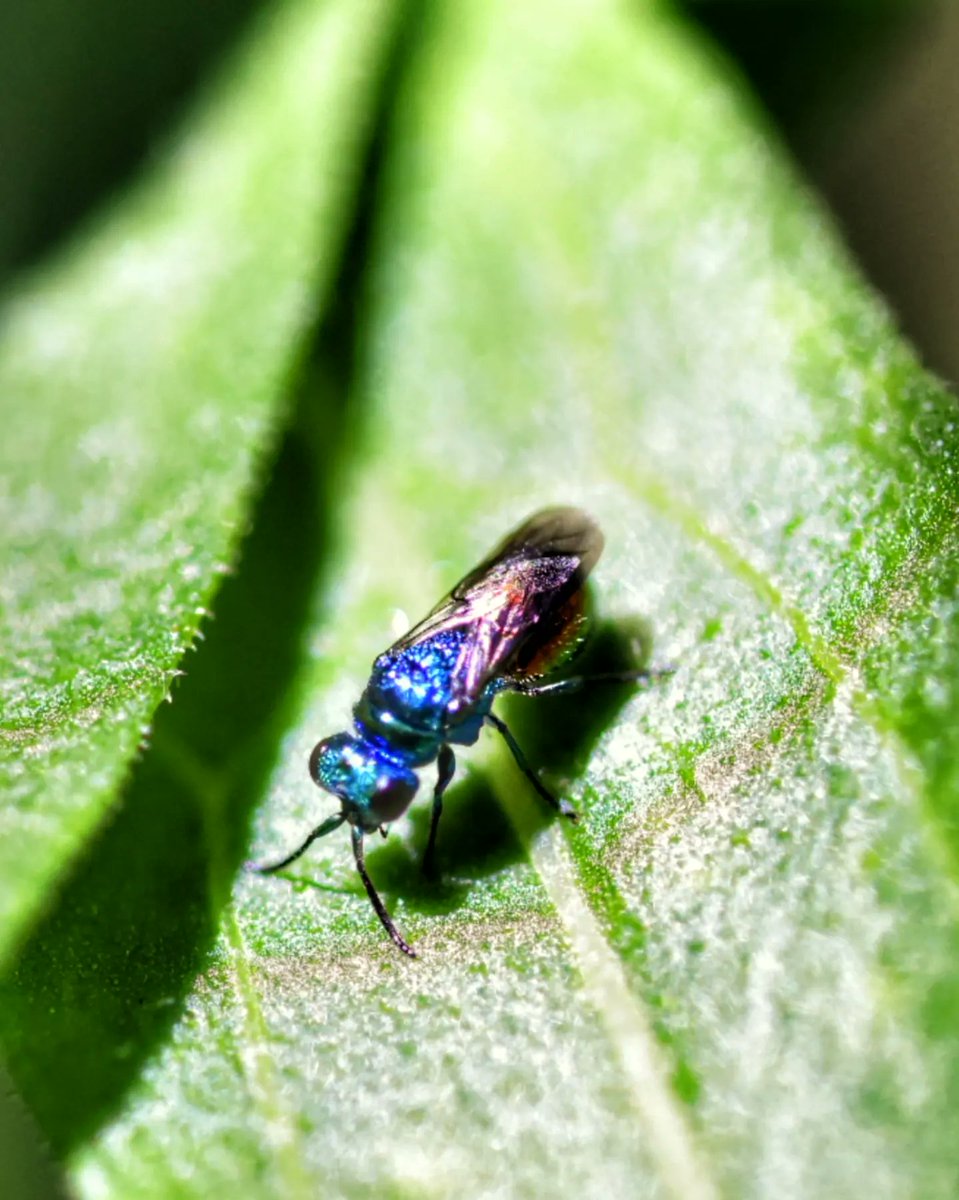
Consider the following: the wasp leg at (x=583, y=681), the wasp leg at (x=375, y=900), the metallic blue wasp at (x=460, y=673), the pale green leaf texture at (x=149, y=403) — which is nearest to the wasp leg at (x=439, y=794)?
the metallic blue wasp at (x=460, y=673)

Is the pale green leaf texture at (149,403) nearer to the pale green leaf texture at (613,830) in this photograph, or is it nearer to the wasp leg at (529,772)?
the pale green leaf texture at (613,830)

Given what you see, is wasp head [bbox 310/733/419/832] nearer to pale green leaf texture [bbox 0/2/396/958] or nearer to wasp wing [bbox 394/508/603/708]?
wasp wing [bbox 394/508/603/708]

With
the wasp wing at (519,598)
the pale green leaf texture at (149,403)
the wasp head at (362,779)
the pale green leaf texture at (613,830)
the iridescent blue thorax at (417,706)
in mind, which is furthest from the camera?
the wasp wing at (519,598)

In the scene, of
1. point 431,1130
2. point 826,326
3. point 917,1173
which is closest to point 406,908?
point 431,1130

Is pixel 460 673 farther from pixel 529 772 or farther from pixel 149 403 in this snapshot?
pixel 149 403

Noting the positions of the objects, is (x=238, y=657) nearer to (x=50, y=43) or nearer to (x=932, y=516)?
(x=932, y=516)

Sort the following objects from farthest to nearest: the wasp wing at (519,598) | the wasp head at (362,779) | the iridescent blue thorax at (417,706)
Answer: the wasp wing at (519,598) → the iridescent blue thorax at (417,706) → the wasp head at (362,779)
